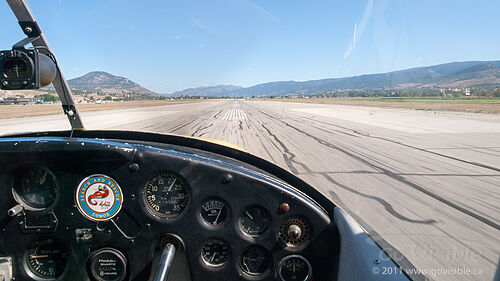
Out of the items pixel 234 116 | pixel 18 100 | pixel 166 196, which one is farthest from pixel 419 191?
pixel 234 116

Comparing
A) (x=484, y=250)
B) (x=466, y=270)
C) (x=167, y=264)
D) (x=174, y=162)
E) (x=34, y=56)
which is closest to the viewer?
(x=34, y=56)

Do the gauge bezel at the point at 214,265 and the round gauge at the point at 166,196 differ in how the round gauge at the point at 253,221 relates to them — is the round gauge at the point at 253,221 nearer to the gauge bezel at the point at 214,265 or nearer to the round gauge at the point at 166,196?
the gauge bezel at the point at 214,265

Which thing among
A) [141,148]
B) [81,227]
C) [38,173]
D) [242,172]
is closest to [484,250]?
[242,172]

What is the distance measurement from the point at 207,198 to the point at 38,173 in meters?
1.14

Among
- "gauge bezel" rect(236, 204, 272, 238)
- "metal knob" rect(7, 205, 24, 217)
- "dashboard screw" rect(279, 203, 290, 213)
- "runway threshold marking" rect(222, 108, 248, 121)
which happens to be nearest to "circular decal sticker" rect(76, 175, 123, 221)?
"metal knob" rect(7, 205, 24, 217)

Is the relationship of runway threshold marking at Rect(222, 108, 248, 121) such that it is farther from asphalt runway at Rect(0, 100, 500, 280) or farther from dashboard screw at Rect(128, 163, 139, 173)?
dashboard screw at Rect(128, 163, 139, 173)

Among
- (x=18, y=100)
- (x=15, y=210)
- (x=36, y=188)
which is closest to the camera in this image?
(x=15, y=210)

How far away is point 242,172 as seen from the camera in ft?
6.51

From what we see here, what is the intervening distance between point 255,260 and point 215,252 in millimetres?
285

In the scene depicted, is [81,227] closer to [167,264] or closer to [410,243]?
[167,264]

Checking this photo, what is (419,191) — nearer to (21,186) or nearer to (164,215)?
(164,215)

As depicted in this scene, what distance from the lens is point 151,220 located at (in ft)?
6.59

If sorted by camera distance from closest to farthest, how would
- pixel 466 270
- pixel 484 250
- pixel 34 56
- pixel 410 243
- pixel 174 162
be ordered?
1. pixel 34 56
2. pixel 174 162
3. pixel 466 270
4. pixel 484 250
5. pixel 410 243

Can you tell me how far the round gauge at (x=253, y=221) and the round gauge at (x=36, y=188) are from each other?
49.9 inches
